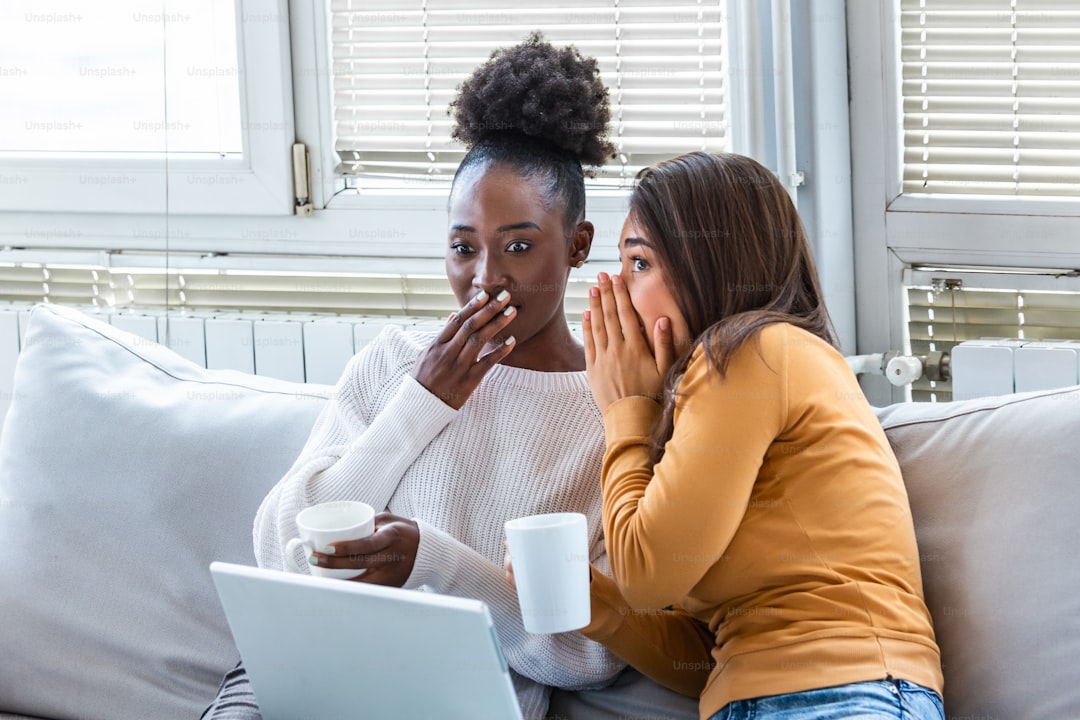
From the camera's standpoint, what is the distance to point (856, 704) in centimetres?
112

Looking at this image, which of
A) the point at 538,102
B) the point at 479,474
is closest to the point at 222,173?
the point at 538,102

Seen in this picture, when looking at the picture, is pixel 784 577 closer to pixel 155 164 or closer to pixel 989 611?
pixel 989 611

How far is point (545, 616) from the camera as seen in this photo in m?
1.12

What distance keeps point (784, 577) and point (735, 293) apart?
32 centimetres

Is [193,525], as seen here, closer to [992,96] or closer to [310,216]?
[310,216]

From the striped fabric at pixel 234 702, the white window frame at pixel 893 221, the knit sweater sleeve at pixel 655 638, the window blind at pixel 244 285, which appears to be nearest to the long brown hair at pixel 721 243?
the knit sweater sleeve at pixel 655 638

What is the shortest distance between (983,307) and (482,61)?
3.27 ft

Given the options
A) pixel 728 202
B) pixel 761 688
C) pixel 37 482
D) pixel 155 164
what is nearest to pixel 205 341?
pixel 155 164

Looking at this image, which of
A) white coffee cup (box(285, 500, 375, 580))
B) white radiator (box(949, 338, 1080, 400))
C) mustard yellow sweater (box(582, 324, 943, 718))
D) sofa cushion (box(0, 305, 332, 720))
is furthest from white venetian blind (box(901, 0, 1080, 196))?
white coffee cup (box(285, 500, 375, 580))

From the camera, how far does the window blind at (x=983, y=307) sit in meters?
1.89

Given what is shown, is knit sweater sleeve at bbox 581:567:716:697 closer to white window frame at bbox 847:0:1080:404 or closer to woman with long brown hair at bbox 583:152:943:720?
woman with long brown hair at bbox 583:152:943:720

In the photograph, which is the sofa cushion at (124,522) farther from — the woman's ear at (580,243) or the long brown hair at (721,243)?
the long brown hair at (721,243)

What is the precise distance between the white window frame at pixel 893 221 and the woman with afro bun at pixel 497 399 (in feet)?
1.97

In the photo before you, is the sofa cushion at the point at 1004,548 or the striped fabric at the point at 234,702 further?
the striped fabric at the point at 234,702
